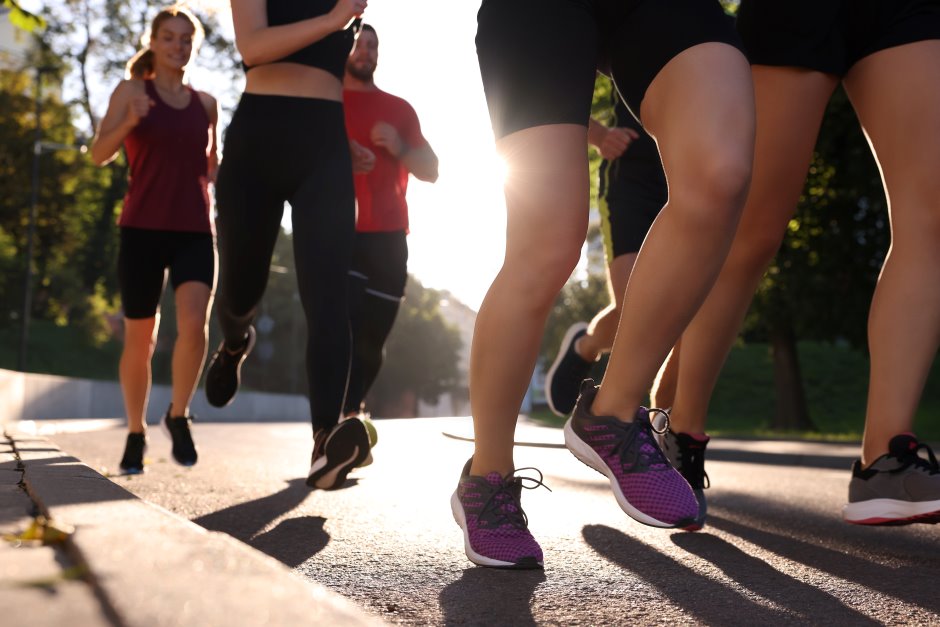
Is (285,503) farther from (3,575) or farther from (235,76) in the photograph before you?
(235,76)

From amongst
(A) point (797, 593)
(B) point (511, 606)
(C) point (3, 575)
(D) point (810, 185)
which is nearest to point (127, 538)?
(C) point (3, 575)

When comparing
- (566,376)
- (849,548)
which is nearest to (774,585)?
(849,548)

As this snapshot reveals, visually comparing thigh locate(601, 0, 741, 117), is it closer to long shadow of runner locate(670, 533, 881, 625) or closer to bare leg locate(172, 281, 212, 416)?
long shadow of runner locate(670, 533, 881, 625)

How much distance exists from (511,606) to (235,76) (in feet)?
110

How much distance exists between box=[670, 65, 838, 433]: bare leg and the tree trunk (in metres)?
23.3

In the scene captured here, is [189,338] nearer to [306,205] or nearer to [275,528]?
[306,205]

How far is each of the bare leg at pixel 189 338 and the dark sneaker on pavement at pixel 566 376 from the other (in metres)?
1.76

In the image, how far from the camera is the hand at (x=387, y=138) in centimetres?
593

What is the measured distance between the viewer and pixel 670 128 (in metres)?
2.79

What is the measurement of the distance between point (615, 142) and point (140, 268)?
2.56m

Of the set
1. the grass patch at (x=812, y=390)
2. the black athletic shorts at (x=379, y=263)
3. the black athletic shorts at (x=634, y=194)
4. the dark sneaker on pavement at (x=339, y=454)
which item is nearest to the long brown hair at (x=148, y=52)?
the black athletic shorts at (x=379, y=263)

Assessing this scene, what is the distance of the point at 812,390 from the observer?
39031mm

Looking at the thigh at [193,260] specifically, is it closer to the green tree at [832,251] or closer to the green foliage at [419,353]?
the green tree at [832,251]

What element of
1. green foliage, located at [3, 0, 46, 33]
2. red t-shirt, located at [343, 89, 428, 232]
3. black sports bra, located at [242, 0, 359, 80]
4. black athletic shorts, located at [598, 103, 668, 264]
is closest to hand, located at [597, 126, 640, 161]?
black athletic shorts, located at [598, 103, 668, 264]
